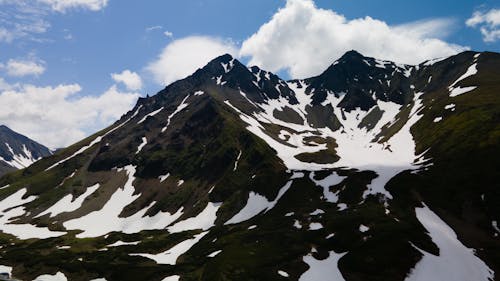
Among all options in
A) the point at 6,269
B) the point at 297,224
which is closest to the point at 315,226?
the point at 297,224

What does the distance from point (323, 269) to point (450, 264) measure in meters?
22.6

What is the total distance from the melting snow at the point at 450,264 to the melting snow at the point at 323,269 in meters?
12.7

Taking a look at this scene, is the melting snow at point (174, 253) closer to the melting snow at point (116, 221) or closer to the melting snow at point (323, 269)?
the melting snow at point (116, 221)

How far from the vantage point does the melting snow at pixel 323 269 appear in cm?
7412

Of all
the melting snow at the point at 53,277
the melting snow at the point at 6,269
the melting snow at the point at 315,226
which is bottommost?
the melting snow at the point at 53,277

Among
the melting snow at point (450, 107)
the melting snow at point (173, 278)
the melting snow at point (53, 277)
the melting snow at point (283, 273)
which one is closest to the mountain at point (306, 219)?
the melting snow at point (173, 278)

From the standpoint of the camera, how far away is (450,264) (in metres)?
72.2

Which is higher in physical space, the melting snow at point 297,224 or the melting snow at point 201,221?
the melting snow at point 201,221

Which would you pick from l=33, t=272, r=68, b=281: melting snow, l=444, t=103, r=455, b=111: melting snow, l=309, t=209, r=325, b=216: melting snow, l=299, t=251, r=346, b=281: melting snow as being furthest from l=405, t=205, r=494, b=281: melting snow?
l=444, t=103, r=455, b=111: melting snow

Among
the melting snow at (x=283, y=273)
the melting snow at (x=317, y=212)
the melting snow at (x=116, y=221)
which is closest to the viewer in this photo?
the melting snow at (x=283, y=273)

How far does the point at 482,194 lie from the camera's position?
321 ft

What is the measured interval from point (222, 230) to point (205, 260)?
29075 mm

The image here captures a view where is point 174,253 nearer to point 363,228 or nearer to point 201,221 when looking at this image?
point 201,221

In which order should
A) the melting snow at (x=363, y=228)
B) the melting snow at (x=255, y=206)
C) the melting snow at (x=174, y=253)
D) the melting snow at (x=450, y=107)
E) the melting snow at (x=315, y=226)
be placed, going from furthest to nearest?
the melting snow at (x=450, y=107), the melting snow at (x=255, y=206), the melting snow at (x=174, y=253), the melting snow at (x=315, y=226), the melting snow at (x=363, y=228)
